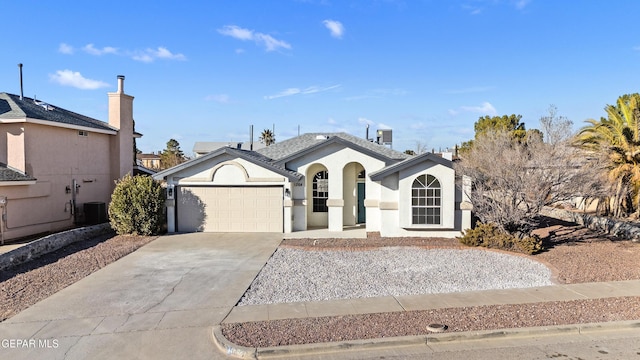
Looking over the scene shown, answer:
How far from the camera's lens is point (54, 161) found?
678 inches

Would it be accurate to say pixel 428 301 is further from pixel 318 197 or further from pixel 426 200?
pixel 318 197

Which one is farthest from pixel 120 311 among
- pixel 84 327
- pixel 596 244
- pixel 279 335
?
pixel 596 244

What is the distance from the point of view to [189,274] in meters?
10.8

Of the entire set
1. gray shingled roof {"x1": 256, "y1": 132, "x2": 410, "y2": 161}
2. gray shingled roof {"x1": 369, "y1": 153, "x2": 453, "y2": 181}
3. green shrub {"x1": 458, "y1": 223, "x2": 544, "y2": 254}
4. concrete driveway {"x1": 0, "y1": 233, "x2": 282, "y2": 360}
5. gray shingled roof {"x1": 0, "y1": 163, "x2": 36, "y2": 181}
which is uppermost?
gray shingled roof {"x1": 256, "y1": 132, "x2": 410, "y2": 161}

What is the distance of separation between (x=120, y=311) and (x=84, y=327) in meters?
0.84

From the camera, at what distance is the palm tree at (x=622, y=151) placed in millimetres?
17828

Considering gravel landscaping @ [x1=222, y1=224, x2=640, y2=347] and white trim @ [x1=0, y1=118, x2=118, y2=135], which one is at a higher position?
white trim @ [x1=0, y1=118, x2=118, y2=135]

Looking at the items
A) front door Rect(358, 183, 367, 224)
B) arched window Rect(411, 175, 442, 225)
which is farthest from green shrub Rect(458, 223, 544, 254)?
front door Rect(358, 183, 367, 224)

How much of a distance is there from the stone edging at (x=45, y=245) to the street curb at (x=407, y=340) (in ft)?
27.0

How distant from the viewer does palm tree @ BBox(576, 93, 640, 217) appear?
17.8 metres

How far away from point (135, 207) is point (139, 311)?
904 cm

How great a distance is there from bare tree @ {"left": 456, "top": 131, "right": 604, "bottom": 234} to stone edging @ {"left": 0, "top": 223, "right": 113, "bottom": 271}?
1513cm

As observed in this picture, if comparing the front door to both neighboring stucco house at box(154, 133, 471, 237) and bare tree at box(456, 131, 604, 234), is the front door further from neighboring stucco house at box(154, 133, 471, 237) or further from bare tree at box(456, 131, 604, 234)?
bare tree at box(456, 131, 604, 234)

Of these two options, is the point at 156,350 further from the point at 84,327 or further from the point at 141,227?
the point at 141,227
